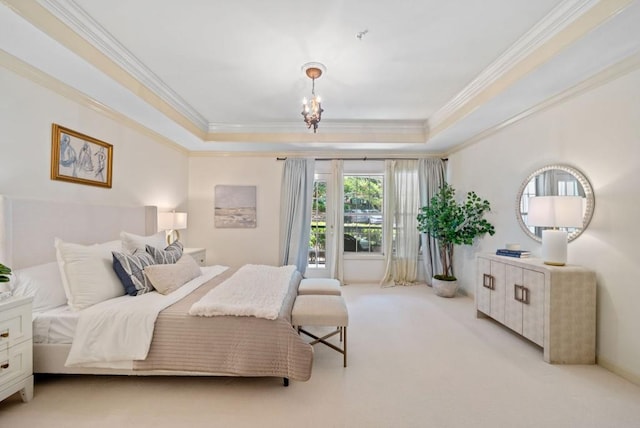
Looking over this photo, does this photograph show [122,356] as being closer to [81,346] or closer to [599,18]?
[81,346]

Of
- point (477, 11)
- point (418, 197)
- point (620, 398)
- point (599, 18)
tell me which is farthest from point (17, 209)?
Result: point (418, 197)

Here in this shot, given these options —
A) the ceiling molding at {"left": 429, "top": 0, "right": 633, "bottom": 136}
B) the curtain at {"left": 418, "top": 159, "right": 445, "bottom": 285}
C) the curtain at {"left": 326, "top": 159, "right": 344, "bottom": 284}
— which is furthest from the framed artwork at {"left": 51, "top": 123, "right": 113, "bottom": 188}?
the curtain at {"left": 418, "top": 159, "right": 445, "bottom": 285}

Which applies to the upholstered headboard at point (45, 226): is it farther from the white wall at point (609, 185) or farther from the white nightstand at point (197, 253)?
the white wall at point (609, 185)

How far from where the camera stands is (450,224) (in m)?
4.28

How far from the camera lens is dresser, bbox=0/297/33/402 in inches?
67.4

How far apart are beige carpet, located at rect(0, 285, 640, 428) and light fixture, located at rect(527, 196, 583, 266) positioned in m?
0.90

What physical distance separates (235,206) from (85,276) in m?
3.04

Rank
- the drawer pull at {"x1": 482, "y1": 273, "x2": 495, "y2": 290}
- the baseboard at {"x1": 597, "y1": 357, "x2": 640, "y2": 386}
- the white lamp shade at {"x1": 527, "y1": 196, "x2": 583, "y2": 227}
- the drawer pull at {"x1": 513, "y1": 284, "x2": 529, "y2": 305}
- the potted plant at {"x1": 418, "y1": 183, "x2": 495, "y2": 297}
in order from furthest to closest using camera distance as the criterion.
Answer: the potted plant at {"x1": 418, "y1": 183, "x2": 495, "y2": 297}
the drawer pull at {"x1": 482, "y1": 273, "x2": 495, "y2": 290}
the drawer pull at {"x1": 513, "y1": 284, "x2": 529, "y2": 305}
the white lamp shade at {"x1": 527, "y1": 196, "x2": 583, "y2": 227}
the baseboard at {"x1": 597, "y1": 357, "x2": 640, "y2": 386}

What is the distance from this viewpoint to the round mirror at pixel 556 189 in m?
2.53

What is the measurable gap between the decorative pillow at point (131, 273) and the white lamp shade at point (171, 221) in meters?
1.65

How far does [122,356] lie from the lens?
Result: 1959 mm

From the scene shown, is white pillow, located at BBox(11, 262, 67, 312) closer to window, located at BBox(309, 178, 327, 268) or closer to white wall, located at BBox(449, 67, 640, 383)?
window, located at BBox(309, 178, 327, 268)

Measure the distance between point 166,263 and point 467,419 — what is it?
2732 millimetres

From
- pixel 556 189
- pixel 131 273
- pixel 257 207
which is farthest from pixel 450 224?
pixel 131 273
